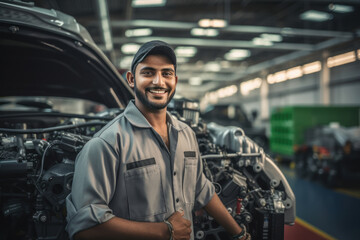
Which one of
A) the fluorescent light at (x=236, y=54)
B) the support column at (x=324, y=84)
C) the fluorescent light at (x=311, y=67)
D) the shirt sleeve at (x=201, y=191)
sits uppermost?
the fluorescent light at (x=236, y=54)

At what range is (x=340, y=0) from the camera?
7.59 meters

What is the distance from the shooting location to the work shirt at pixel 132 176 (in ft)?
3.78

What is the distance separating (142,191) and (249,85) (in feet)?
68.3

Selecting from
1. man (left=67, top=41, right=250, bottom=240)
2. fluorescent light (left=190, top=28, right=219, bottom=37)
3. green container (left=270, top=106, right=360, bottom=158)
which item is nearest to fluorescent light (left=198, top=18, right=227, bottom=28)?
fluorescent light (left=190, top=28, right=219, bottom=37)

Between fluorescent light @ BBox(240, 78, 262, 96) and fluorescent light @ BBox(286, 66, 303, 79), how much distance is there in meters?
3.46

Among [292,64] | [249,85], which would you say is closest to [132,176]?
[292,64]

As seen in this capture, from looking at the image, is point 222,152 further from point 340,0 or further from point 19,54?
point 340,0

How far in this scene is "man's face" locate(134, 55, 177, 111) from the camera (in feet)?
4.51

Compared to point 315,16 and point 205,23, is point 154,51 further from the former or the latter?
point 315,16

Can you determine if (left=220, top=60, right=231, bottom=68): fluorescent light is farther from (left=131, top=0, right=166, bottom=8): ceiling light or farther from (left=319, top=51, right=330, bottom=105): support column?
(left=131, top=0, right=166, bottom=8): ceiling light

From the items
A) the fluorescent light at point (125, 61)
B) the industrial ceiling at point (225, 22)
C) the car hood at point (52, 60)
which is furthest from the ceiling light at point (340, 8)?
the fluorescent light at point (125, 61)

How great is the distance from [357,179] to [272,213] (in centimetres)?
592

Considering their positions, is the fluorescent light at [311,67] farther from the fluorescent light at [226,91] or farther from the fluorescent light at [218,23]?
the fluorescent light at [226,91]

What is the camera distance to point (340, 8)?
28.3 feet
